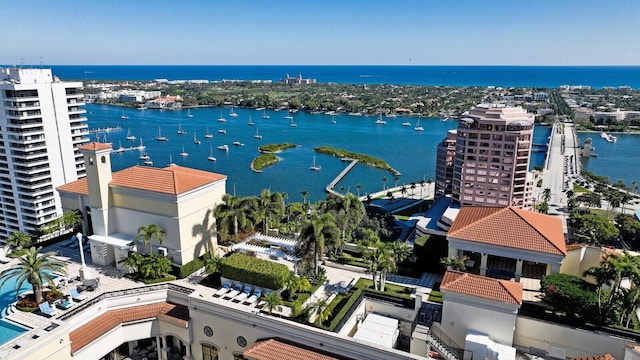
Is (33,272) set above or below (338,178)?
above

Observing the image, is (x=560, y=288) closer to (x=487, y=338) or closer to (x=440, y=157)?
(x=487, y=338)

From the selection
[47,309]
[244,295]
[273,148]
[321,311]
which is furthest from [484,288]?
[273,148]

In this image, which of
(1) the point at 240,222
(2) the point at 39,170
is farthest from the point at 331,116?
(1) the point at 240,222

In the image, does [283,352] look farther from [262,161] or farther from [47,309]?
[262,161]

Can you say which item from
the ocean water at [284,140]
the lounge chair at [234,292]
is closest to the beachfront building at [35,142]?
the ocean water at [284,140]

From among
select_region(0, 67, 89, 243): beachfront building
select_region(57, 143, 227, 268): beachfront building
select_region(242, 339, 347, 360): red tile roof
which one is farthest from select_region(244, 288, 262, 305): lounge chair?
select_region(0, 67, 89, 243): beachfront building

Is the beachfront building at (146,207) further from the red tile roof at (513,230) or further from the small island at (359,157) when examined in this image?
the small island at (359,157)

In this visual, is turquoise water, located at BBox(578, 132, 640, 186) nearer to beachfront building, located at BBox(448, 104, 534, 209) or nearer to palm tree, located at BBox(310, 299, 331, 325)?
beachfront building, located at BBox(448, 104, 534, 209)
